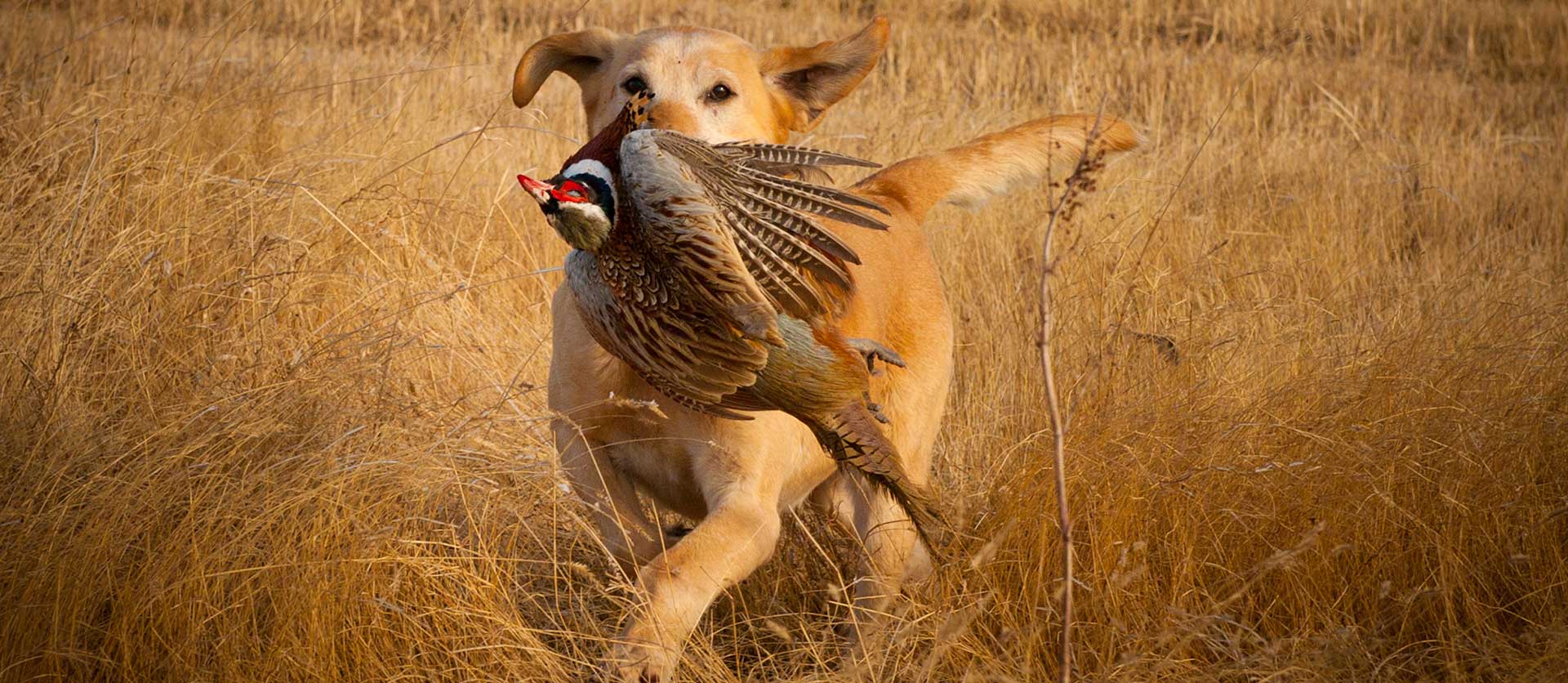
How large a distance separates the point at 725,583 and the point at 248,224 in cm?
226

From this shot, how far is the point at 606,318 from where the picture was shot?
2027 mm

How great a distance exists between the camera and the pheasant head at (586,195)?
1.85m

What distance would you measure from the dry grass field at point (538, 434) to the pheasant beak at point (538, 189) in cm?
90

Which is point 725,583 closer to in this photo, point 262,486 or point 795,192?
point 795,192

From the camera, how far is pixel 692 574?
2.43 metres

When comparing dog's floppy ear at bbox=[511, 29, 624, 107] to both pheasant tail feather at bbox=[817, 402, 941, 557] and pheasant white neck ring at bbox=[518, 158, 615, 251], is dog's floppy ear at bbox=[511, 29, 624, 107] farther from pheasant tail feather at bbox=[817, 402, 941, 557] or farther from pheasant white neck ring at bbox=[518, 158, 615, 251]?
pheasant tail feather at bbox=[817, 402, 941, 557]

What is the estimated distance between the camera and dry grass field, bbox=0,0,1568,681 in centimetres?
251

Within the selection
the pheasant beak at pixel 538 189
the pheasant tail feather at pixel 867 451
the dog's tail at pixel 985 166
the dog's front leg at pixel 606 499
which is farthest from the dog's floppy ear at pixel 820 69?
the pheasant beak at pixel 538 189

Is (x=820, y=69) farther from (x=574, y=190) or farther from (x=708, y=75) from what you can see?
(x=574, y=190)

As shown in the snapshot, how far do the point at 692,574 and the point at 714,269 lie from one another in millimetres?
792

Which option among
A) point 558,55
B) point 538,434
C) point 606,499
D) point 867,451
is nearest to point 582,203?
point 867,451

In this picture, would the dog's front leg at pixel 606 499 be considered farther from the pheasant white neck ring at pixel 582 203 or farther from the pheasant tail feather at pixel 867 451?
the pheasant white neck ring at pixel 582 203

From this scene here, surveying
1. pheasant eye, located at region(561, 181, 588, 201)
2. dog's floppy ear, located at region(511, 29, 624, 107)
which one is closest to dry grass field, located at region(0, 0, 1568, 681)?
dog's floppy ear, located at region(511, 29, 624, 107)

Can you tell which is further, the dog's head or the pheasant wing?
the dog's head
